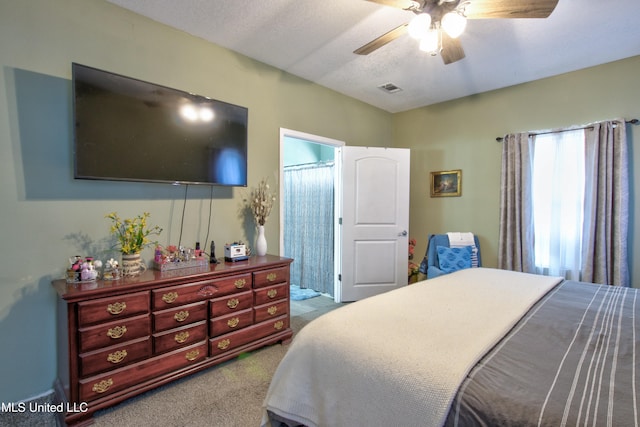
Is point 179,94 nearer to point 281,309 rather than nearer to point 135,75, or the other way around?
point 135,75

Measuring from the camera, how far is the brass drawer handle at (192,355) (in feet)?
6.98

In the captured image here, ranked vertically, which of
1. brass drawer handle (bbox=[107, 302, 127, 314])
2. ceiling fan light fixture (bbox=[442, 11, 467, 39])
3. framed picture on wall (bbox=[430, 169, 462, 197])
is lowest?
brass drawer handle (bbox=[107, 302, 127, 314])

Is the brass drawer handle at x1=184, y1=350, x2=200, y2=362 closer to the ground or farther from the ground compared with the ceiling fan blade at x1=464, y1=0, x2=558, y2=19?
closer to the ground

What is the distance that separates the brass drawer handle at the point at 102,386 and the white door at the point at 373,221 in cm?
253

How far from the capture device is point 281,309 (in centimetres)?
271

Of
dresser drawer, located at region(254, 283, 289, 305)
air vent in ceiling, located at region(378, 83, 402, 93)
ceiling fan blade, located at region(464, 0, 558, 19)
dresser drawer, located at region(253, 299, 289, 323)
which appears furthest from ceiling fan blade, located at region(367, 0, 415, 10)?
dresser drawer, located at region(253, 299, 289, 323)

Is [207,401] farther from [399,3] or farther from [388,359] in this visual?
[399,3]

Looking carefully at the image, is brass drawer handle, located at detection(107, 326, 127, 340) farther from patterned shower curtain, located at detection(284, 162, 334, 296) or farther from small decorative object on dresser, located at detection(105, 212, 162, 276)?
patterned shower curtain, located at detection(284, 162, 334, 296)

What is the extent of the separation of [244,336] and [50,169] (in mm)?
1716

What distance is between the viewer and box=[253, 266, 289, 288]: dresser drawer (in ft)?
8.26

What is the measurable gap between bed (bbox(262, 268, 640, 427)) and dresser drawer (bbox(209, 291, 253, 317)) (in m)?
1.00

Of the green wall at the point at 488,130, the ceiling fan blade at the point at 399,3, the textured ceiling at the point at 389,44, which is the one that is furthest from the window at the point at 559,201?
the ceiling fan blade at the point at 399,3

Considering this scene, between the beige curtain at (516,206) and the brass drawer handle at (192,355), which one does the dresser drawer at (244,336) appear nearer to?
the brass drawer handle at (192,355)

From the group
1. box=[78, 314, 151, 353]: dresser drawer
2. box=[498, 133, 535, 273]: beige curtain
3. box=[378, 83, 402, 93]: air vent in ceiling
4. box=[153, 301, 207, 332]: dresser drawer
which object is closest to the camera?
box=[78, 314, 151, 353]: dresser drawer
